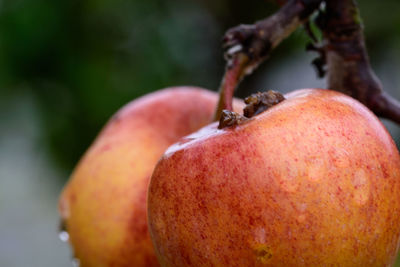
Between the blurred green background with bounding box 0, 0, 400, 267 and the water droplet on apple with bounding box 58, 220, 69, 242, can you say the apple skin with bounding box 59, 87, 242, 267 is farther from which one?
the blurred green background with bounding box 0, 0, 400, 267

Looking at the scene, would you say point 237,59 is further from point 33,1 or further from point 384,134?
point 33,1

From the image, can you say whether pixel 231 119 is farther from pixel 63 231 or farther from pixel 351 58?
pixel 63 231

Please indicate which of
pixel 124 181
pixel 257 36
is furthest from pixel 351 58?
pixel 124 181

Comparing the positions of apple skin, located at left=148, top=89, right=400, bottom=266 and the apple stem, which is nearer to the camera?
apple skin, located at left=148, top=89, right=400, bottom=266

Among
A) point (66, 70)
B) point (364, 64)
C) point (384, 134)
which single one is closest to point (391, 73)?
point (66, 70)

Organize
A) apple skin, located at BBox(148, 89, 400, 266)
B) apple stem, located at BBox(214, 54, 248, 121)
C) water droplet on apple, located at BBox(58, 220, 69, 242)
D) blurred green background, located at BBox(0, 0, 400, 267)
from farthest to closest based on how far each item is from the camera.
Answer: blurred green background, located at BBox(0, 0, 400, 267) → water droplet on apple, located at BBox(58, 220, 69, 242) → apple stem, located at BBox(214, 54, 248, 121) → apple skin, located at BBox(148, 89, 400, 266)

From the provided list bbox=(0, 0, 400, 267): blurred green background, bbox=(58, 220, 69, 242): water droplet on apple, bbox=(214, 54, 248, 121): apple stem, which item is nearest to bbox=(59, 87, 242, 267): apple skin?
bbox=(58, 220, 69, 242): water droplet on apple
